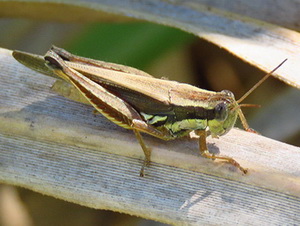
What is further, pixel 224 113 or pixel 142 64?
pixel 142 64

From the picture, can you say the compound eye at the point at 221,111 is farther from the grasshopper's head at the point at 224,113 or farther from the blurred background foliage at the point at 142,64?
the blurred background foliage at the point at 142,64

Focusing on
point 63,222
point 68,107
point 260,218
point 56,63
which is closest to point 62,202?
point 63,222

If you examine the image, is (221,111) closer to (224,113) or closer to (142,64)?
(224,113)

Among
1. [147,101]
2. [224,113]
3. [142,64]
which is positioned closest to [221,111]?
[224,113]

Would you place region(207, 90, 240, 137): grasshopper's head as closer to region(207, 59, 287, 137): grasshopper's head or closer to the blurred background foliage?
region(207, 59, 287, 137): grasshopper's head

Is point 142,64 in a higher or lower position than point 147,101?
lower

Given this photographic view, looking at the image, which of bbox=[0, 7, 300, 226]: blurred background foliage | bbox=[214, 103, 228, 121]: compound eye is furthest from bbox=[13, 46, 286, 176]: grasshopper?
bbox=[0, 7, 300, 226]: blurred background foliage

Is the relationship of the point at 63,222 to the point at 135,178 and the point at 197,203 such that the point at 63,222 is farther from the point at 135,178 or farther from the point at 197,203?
the point at 197,203

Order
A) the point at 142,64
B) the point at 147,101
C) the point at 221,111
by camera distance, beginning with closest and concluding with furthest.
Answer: the point at 221,111, the point at 147,101, the point at 142,64
